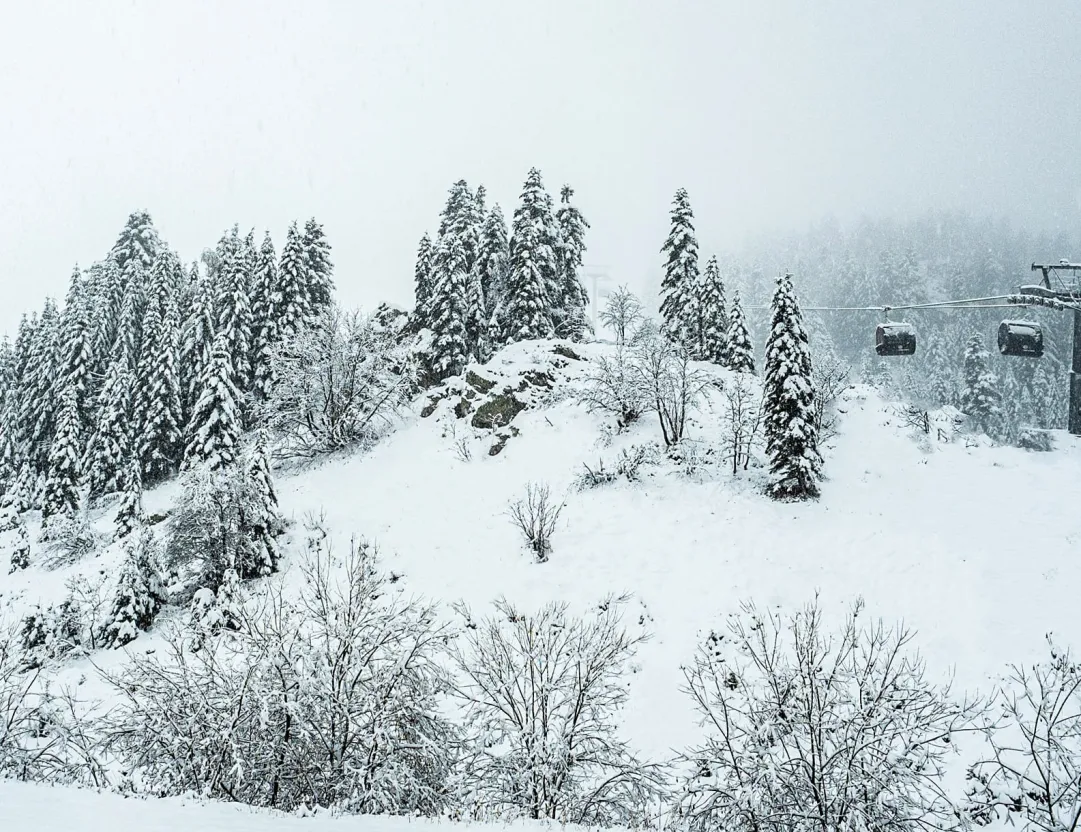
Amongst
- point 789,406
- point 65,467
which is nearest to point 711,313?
point 789,406

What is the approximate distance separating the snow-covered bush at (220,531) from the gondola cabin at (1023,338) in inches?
864

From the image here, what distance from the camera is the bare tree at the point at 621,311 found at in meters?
40.5

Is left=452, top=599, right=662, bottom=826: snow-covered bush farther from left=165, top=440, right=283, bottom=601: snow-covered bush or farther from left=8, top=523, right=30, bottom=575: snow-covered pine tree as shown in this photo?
left=8, top=523, right=30, bottom=575: snow-covered pine tree

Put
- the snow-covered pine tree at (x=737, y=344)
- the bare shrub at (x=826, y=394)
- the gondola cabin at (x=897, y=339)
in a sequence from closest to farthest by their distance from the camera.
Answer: the gondola cabin at (x=897, y=339) < the bare shrub at (x=826, y=394) < the snow-covered pine tree at (x=737, y=344)

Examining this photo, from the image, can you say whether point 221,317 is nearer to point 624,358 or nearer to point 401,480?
point 401,480

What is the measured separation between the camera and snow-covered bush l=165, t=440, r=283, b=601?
20.2m

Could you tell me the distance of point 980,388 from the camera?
4438cm

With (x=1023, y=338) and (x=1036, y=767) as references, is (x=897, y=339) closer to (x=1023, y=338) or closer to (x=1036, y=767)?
(x=1023, y=338)

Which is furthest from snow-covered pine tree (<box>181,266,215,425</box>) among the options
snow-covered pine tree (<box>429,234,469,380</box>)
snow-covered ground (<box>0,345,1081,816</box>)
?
snow-covered pine tree (<box>429,234,469,380</box>)

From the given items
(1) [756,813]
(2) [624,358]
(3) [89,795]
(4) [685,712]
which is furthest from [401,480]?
(1) [756,813]

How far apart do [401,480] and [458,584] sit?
9.10 metres

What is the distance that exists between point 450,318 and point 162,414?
18.9 meters

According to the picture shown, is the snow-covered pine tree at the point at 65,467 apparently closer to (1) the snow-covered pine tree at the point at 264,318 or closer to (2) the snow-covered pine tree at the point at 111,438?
(2) the snow-covered pine tree at the point at 111,438

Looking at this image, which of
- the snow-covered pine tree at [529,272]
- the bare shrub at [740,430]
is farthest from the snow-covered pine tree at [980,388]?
the snow-covered pine tree at [529,272]
